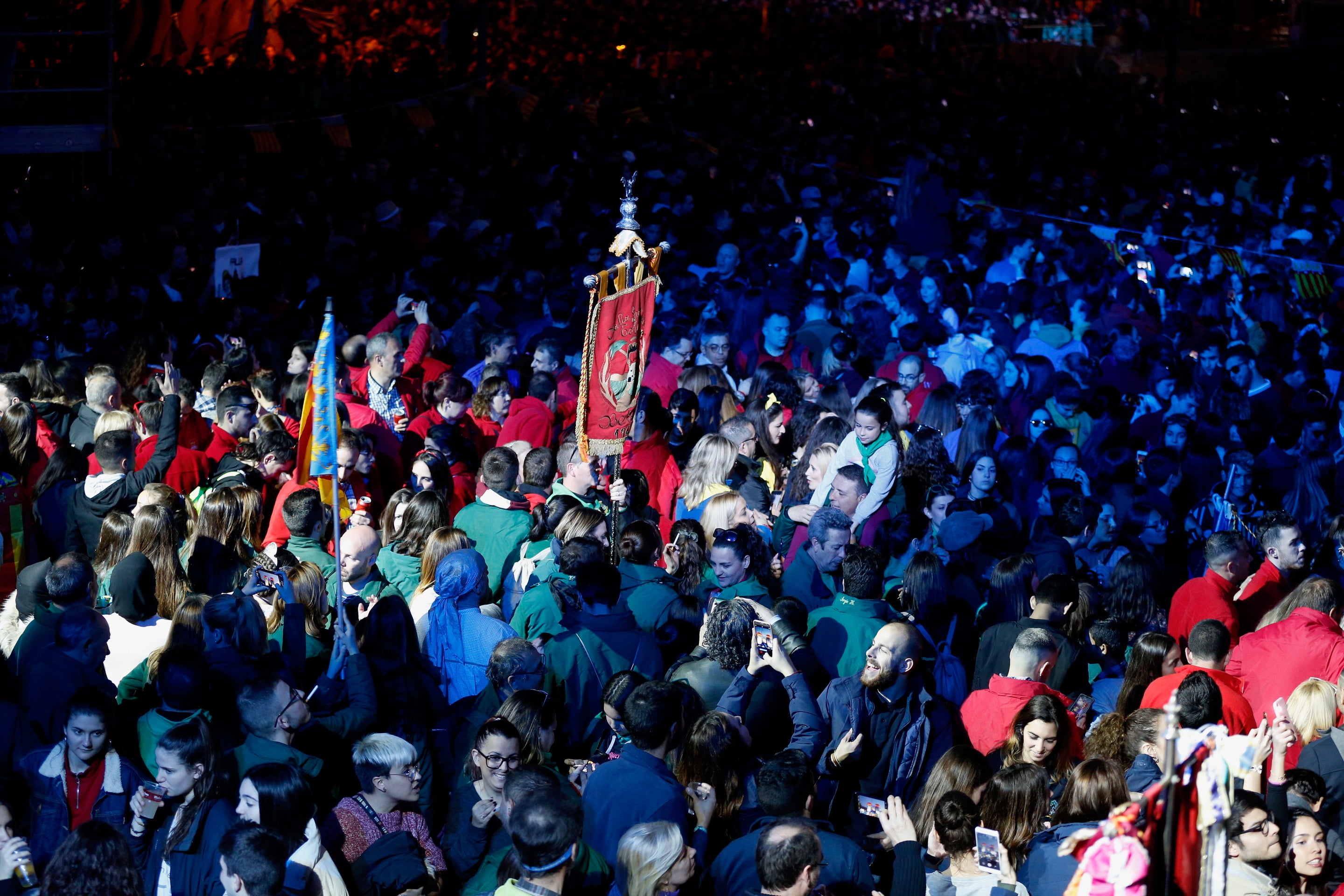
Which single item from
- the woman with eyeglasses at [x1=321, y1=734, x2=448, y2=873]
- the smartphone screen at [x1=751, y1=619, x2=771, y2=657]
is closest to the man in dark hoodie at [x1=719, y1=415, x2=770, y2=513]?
the smartphone screen at [x1=751, y1=619, x2=771, y2=657]

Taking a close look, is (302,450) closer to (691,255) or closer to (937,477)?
(937,477)

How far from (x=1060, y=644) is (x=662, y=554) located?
79.6 inches

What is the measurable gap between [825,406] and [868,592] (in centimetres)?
348

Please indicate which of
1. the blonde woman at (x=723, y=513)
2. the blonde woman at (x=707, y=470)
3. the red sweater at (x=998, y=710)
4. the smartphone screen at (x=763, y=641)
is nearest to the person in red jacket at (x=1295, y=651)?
the red sweater at (x=998, y=710)

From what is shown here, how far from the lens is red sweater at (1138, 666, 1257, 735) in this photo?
591 cm

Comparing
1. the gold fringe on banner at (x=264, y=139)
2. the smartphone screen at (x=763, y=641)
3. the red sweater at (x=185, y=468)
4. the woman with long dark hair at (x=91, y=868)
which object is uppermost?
the woman with long dark hair at (x=91, y=868)

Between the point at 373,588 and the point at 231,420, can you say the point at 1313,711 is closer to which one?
the point at 373,588

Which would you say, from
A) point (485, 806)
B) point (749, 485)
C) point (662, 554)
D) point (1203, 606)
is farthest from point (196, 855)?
point (1203, 606)

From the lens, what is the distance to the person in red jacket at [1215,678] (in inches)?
234


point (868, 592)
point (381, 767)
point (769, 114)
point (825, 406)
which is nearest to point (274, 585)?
point (381, 767)

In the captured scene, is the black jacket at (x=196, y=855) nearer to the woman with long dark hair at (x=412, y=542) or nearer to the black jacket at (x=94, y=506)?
the woman with long dark hair at (x=412, y=542)

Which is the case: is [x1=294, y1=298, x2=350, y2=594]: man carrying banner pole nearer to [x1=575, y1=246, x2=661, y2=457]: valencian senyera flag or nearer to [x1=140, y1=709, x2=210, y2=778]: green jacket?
[x1=140, y1=709, x2=210, y2=778]: green jacket

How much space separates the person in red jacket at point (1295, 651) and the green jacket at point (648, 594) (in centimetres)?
246

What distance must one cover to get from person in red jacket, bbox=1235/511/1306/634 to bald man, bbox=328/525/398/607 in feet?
13.5
